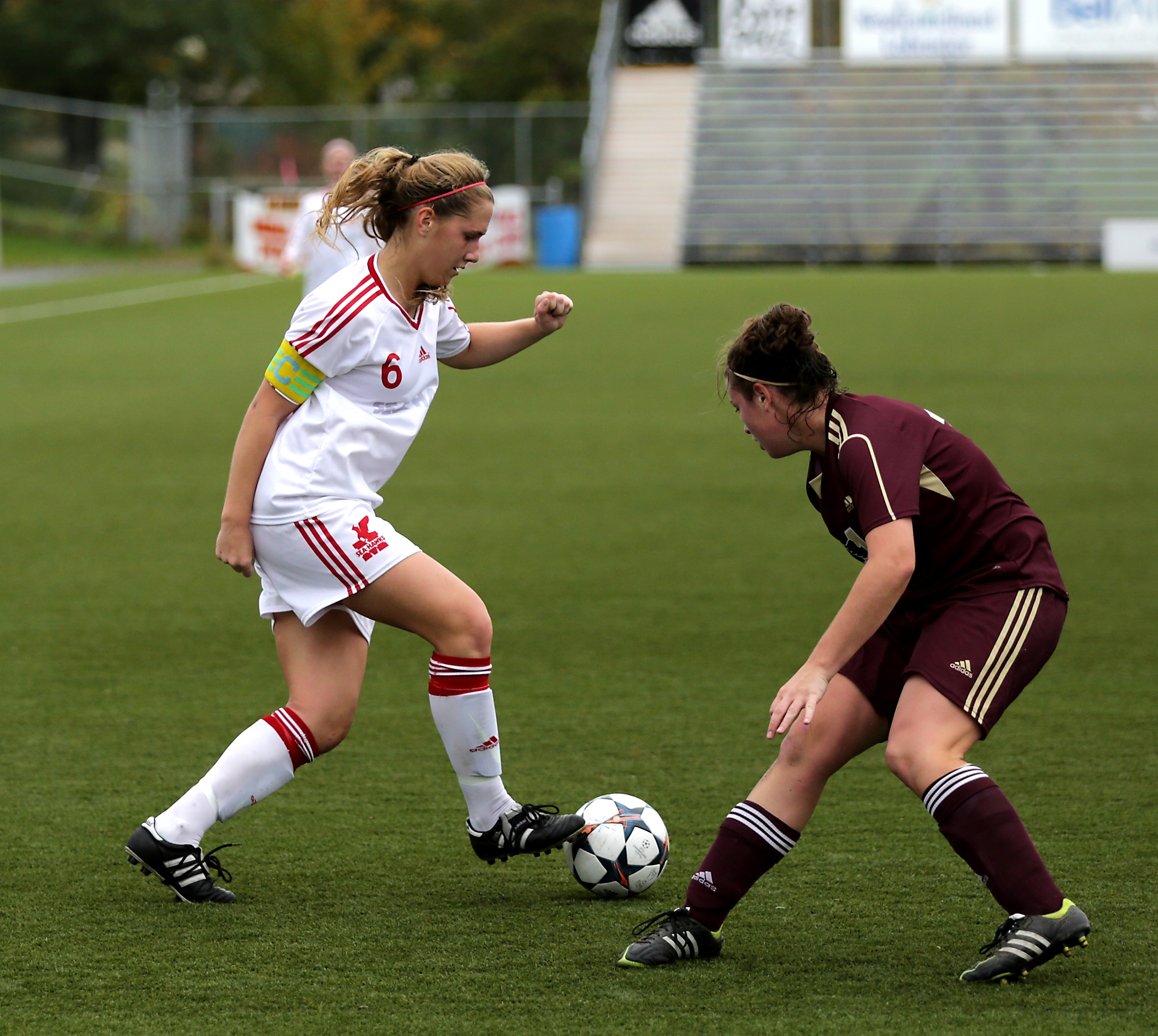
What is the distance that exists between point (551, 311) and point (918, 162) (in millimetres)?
27957

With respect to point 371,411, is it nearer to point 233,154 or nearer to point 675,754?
point 675,754

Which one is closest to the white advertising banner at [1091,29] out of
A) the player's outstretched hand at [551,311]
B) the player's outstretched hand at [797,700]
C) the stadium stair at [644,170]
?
the stadium stair at [644,170]

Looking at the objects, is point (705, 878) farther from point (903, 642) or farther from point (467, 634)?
point (467, 634)

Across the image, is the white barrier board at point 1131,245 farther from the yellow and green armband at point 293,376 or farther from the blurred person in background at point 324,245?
the yellow and green armband at point 293,376

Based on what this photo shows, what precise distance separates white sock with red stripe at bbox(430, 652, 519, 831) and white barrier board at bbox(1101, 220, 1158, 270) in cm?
2506

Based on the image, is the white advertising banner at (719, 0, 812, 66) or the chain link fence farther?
the white advertising banner at (719, 0, 812, 66)

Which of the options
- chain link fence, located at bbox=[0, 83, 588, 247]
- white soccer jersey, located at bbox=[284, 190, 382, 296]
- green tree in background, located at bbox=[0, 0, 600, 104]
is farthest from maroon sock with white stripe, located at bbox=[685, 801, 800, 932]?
green tree in background, located at bbox=[0, 0, 600, 104]

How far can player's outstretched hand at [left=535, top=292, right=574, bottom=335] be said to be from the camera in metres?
3.91

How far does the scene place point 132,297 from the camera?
2145 cm

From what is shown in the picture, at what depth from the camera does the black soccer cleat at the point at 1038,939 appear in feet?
9.93

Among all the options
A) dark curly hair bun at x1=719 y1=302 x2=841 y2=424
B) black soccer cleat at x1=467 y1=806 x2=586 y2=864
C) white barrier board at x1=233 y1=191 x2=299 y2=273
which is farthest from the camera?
white barrier board at x1=233 y1=191 x2=299 y2=273

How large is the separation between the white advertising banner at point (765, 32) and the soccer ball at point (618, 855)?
30.2m

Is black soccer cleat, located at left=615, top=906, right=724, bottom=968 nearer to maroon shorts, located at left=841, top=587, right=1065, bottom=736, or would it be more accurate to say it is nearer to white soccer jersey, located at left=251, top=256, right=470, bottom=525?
maroon shorts, located at left=841, top=587, right=1065, bottom=736

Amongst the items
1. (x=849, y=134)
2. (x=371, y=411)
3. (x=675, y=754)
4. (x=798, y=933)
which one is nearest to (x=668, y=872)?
(x=798, y=933)
